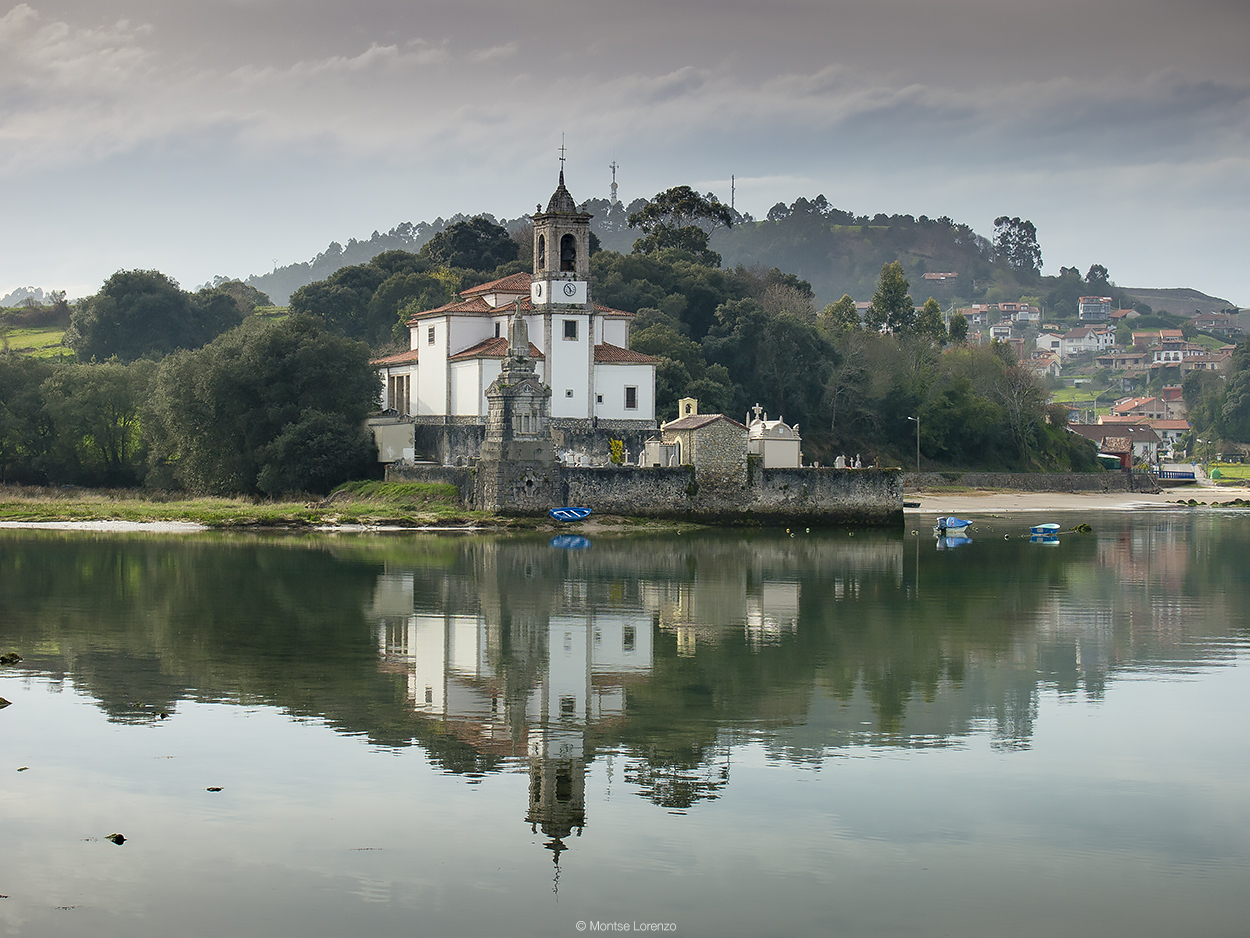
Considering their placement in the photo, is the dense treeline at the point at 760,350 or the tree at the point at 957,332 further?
the tree at the point at 957,332

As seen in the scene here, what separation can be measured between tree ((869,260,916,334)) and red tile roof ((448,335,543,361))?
56.3 meters

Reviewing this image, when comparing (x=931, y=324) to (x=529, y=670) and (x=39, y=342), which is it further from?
(x=529, y=670)

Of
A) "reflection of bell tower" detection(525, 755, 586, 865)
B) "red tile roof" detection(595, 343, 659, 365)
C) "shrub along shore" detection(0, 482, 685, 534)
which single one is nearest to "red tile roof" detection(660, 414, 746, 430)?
"shrub along shore" detection(0, 482, 685, 534)

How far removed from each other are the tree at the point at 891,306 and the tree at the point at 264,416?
60742mm

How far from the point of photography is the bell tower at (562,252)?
58.6 metres

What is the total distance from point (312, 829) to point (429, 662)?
8720 mm

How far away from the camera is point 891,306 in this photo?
11094 centimetres

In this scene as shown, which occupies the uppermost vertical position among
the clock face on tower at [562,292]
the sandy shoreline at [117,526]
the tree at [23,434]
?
the clock face on tower at [562,292]

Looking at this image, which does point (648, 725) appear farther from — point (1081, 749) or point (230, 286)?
point (230, 286)

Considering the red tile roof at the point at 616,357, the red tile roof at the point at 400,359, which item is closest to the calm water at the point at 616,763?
the red tile roof at the point at 616,357

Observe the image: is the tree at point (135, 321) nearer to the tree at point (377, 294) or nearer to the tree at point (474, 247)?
the tree at point (377, 294)

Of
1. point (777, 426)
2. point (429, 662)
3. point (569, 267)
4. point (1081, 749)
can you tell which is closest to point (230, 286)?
point (569, 267)

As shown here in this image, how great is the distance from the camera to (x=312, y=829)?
43.1 feet

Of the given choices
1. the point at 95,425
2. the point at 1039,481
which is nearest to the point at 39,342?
the point at 95,425
